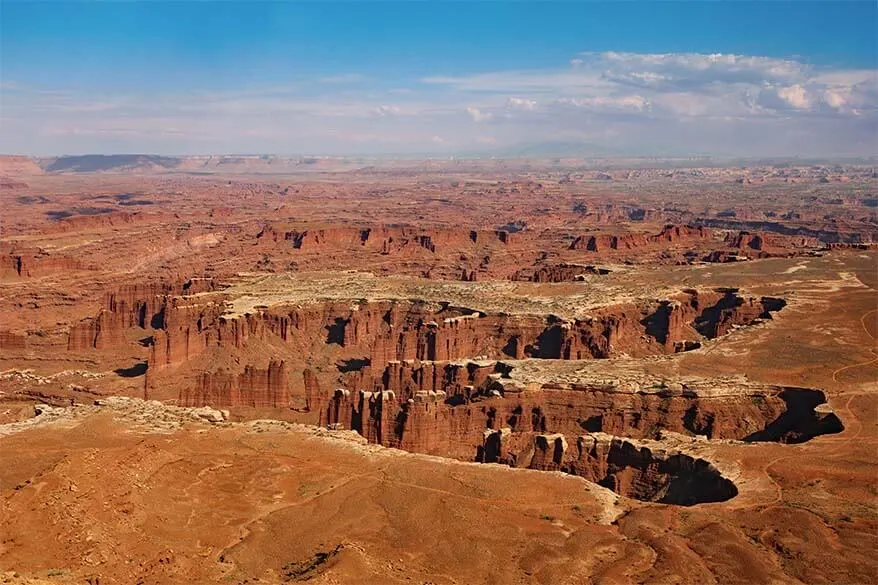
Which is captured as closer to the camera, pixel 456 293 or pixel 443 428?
pixel 443 428

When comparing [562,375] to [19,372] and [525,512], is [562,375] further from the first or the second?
[19,372]

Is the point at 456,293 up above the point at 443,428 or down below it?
above

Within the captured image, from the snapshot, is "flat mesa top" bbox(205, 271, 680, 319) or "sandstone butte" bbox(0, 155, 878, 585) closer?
"sandstone butte" bbox(0, 155, 878, 585)

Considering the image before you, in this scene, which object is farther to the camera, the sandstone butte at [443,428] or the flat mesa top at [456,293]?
the flat mesa top at [456,293]
